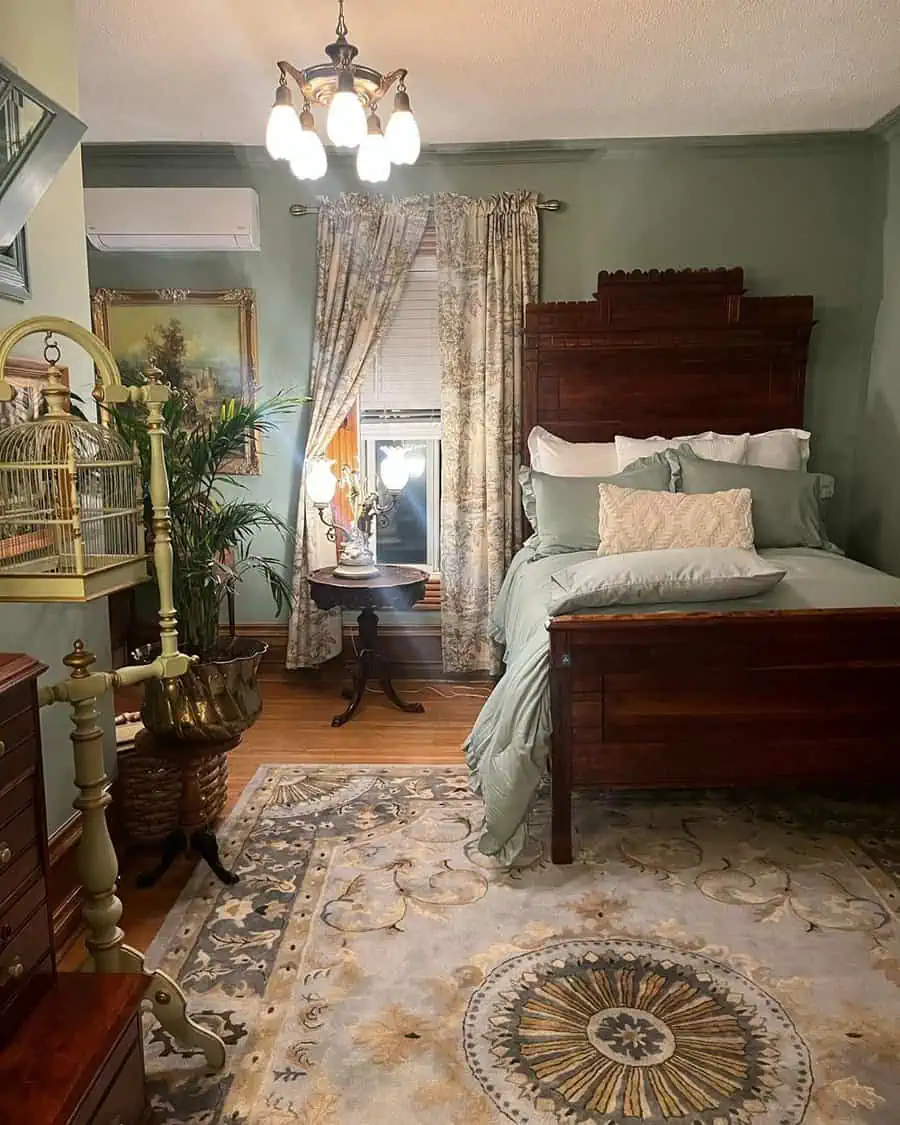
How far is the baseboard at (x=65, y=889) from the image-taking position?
2287 mm

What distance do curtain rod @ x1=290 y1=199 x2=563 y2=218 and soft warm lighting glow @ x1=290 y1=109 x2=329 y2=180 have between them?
5.74ft

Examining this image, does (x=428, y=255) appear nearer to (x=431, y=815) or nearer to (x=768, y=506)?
(x=768, y=506)

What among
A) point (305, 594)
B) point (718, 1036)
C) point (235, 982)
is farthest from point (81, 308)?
point (718, 1036)

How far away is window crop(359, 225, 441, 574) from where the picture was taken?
4.46m

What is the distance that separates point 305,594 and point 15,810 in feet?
9.93

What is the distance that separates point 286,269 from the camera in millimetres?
4434

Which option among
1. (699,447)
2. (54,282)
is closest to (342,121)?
(54,282)

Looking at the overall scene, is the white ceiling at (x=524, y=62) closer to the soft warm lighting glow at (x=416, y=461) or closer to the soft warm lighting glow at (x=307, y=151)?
the soft warm lighting glow at (x=307, y=151)

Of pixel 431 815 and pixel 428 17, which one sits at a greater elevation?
pixel 428 17

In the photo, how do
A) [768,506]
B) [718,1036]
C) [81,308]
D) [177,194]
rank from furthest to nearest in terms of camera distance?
[177,194] → [768,506] → [81,308] → [718,1036]

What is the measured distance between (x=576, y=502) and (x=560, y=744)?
1.40 m

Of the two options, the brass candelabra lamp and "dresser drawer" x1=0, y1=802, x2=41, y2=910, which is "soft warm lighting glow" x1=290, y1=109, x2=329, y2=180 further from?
"dresser drawer" x1=0, y1=802, x2=41, y2=910

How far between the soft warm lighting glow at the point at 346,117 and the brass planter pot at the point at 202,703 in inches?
60.0

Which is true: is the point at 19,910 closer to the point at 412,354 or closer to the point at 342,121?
the point at 342,121
